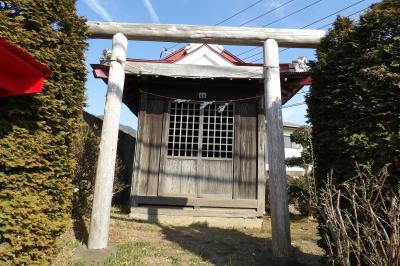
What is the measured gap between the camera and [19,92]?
4.01 m

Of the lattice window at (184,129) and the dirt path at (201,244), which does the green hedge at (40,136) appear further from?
the lattice window at (184,129)

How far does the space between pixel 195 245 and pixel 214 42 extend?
12.6 ft

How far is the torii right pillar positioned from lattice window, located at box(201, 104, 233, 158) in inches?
142

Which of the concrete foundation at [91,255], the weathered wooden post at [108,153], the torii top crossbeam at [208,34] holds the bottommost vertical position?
the concrete foundation at [91,255]

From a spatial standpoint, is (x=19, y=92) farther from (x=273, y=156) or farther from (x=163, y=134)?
(x=163, y=134)

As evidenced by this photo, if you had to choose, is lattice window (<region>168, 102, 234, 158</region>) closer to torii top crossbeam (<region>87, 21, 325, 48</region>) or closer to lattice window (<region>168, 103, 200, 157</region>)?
lattice window (<region>168, 103, 200, 157</region>)

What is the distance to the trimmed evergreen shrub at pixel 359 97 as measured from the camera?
12.6 ft

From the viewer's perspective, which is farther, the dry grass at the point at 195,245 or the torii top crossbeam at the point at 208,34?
the torii top crossbeam at the point at 208,34

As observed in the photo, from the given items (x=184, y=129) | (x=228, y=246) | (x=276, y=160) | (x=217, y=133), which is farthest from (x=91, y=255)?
(x=217, y=133)

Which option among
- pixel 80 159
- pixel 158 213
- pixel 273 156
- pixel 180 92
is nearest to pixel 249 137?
pixel 180 92

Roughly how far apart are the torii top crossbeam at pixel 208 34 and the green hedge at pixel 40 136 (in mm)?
1589

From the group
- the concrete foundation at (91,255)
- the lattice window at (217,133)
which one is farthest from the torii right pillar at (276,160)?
the lattice window at (217,133)

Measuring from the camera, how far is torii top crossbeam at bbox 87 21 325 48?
6699 millimetres

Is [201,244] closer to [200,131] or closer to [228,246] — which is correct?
[228,246]
